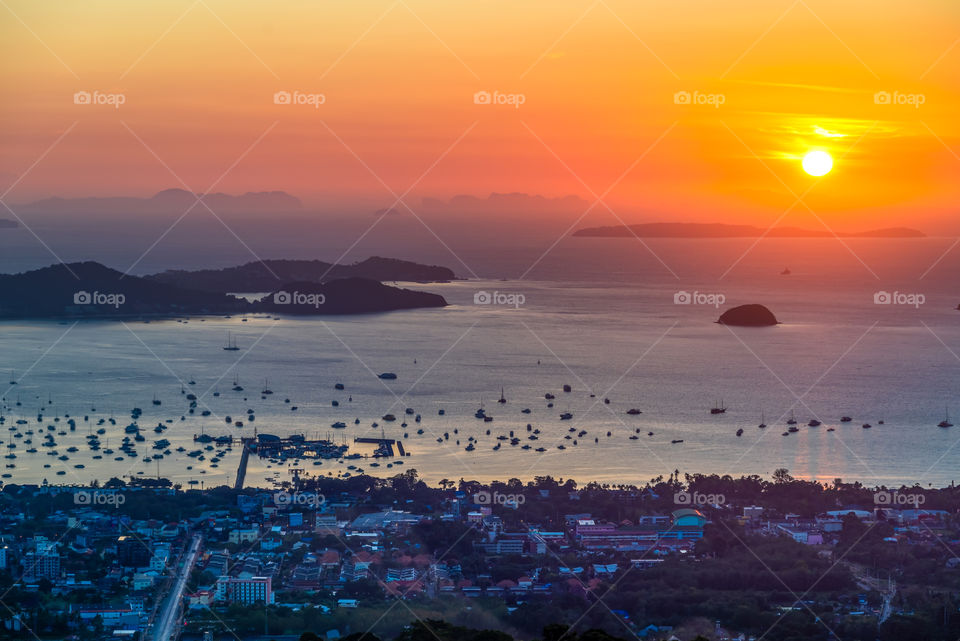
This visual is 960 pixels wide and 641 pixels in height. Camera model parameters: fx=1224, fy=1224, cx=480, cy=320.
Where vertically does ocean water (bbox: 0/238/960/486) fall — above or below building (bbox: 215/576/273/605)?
above

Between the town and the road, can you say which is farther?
the town

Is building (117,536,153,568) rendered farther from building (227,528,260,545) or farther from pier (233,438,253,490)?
pier (233,438,253,490)

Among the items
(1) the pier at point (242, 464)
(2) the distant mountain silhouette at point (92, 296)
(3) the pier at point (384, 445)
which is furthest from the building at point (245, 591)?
(2) the distant mountain silhouette at point (92, 296)

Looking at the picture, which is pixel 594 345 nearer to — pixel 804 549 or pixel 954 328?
pixel 954 328

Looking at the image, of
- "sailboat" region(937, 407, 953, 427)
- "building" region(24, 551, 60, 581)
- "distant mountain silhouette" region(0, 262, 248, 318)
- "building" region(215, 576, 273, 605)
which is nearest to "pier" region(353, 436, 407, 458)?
"building" region(24, 551, 60, 581)

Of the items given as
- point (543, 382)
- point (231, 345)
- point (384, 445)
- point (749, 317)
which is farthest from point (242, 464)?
point (749, 317)
